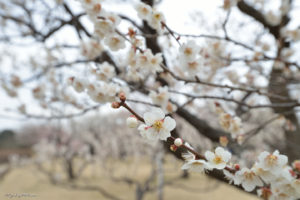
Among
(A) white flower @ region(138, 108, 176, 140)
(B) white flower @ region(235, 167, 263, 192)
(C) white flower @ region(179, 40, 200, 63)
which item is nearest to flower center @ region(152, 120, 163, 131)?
(A) white flower @ region(138, 108, 176, 140)

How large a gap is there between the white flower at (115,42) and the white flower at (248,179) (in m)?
0.81

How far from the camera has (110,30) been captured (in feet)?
3.42

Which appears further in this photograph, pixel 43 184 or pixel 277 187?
pixel 43 184

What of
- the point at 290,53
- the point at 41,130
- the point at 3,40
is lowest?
the point at 3,40

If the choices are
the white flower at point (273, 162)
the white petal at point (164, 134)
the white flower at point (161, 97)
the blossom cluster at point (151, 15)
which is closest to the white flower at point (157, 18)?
the blossom cluster at point (151, 15)

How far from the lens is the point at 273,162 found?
61 cm

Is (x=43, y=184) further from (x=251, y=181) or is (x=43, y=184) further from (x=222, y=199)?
(x=251, y=181)

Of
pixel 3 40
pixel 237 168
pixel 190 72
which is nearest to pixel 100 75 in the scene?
pixel 190 72

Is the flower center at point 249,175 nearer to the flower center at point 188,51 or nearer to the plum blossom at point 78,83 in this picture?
the flower center at point 188,51

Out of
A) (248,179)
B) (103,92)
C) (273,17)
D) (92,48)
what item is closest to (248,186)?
(248,179)

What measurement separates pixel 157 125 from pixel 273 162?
1.16ft

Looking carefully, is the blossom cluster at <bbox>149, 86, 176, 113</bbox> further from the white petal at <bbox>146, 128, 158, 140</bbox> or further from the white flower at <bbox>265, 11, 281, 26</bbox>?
the white flower at <bbox>265, 11, 281, 26</bbox>

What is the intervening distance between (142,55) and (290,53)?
2153 millimetres

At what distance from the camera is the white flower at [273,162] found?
2.00 ft
